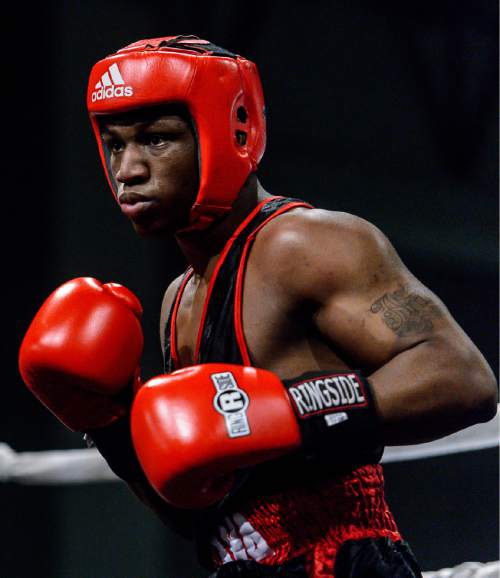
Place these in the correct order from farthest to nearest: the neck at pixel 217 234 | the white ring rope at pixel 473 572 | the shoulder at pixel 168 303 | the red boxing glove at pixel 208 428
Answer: the white ring rope at pixel 473 572 → the shoulder at pixel 168 303 → the neck at pixel 217 234 → the red boxing glove at pixel 208 428

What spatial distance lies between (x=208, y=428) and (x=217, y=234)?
0.49 metres

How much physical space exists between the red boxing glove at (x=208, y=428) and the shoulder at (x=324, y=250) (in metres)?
0.20

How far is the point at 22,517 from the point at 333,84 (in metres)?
2.12

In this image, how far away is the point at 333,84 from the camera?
3.96 meters

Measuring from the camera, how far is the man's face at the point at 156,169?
151 cm

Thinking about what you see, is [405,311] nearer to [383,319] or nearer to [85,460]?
[383,319]

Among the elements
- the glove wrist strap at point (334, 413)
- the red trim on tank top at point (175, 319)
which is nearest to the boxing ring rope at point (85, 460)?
the red trim on tank top at point (175, 319)

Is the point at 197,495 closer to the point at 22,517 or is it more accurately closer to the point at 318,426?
the point at 318,426

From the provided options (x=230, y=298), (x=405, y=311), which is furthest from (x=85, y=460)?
(x=405, y=311)

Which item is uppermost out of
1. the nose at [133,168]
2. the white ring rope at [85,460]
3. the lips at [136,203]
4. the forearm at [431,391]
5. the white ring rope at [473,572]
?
the nose at [133,168]

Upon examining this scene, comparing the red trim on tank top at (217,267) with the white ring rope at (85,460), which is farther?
the white ring rope at (85,460)

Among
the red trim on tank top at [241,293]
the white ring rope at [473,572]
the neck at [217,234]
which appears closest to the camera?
the red trim on tank top at [241,293]

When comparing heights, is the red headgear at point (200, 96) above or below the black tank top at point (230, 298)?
above

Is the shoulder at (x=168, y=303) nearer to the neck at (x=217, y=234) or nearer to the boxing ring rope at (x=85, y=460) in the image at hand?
the neck at (x=217, y=234)
